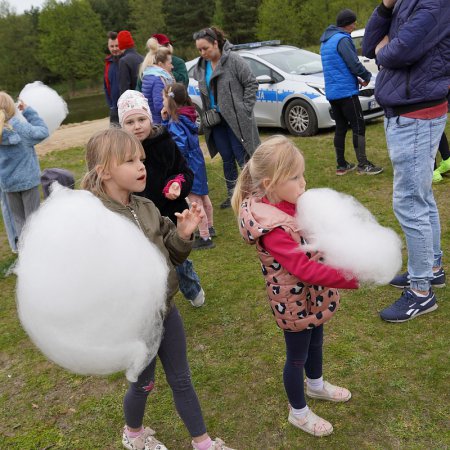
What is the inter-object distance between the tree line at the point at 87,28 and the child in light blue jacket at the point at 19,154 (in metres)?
42.6

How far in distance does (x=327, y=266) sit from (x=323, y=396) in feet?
3.21

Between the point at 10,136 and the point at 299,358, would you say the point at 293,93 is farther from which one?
the point at 299,358

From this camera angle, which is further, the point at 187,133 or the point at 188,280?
the point at 187,133

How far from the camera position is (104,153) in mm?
2098

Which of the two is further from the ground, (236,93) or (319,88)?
(236,93)

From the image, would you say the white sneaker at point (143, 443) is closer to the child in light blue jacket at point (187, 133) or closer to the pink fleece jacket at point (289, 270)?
the pink fleece jacket at point (289, 270)

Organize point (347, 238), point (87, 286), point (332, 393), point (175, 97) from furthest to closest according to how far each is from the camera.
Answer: point (175, 97) < point (332, 393) < point (347, 238) < point (87, 286)

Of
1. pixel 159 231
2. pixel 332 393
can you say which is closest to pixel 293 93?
pixel 332 393

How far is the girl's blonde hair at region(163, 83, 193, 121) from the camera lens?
169 inches

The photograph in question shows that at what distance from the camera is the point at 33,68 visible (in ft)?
189

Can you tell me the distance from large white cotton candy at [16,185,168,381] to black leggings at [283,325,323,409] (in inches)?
28.5

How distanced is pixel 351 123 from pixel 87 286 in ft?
16.6

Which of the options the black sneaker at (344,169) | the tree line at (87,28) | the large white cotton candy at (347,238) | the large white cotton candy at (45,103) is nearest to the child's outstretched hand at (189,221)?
the large white cotton candy at (347,238)

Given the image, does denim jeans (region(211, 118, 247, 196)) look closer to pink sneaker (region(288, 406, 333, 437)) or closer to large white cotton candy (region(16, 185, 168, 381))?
→ pink sneaker (region(288, 406, 333, 437))
